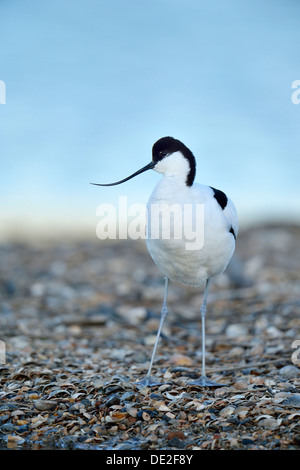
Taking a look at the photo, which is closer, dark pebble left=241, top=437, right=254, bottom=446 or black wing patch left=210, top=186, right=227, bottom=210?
dark pebble left=241, top=437, right=254, bottom=446

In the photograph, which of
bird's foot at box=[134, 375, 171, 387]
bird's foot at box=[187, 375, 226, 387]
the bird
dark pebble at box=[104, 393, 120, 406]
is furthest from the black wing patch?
dark pebble at box=[104, 393, 120, 406]

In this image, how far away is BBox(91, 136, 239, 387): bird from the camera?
184 inches

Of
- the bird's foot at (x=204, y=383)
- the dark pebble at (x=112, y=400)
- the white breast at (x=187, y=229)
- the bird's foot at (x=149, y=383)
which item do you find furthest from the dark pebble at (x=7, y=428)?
the white breast at (x=187, y=229)

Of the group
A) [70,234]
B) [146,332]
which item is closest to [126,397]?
[146,332]

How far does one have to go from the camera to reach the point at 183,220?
462cm

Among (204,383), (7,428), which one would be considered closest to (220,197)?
(204,383)

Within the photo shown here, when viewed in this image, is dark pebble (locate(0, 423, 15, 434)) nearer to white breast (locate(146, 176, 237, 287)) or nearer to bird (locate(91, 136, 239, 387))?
bird (locate(91, 136, 239, 387))

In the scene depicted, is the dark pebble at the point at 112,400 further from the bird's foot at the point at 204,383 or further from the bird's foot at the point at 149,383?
the bird's foot at the point at 204,383

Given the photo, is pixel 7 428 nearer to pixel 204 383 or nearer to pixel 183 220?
pixel 204 383

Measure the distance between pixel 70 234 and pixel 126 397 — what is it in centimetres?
1264

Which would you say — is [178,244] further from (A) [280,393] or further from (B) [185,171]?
(A) [280,393]

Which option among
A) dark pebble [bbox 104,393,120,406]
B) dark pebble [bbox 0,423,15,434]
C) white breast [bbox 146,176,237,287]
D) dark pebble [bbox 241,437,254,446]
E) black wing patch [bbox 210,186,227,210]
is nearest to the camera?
dark pebble [bbox 241,437,254,446]

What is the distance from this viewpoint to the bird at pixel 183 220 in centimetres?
467

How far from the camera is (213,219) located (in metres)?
4.84
